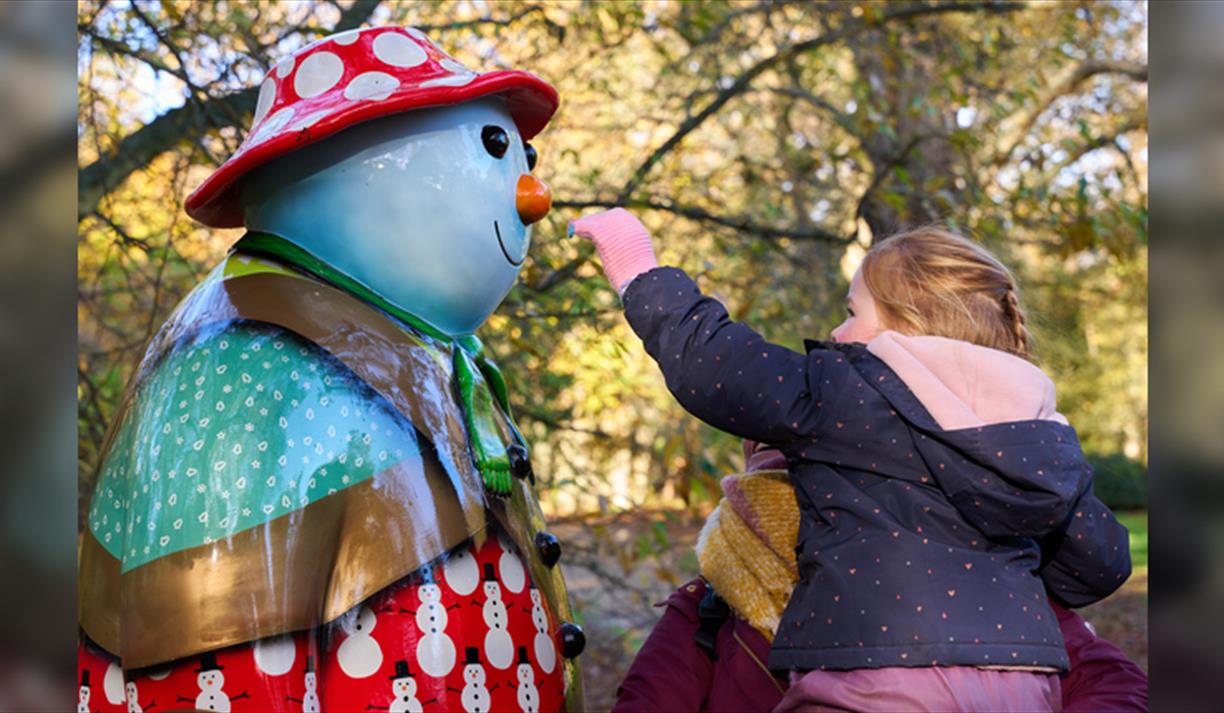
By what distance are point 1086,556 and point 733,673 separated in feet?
2.40

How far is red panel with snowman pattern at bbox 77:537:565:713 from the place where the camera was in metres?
1.96

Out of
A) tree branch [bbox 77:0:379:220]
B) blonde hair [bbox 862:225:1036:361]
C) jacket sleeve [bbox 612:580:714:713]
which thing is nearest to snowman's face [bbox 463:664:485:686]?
jacket sleeve [bbox 612:580:714:713]

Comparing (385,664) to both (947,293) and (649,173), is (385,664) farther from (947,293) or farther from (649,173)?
(649,173)

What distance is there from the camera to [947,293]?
8.14ft

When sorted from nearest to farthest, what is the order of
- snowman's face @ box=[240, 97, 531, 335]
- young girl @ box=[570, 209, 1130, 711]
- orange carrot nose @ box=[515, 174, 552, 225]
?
1. young girl @ box=[570, 209, 1130, 711]
2. snowman's face @ box=[240, 97, 531, 335]
3. orange carrot nose @ box=[515, 174, 552, 225]

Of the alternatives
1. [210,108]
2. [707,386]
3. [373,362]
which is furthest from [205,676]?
[210,108]

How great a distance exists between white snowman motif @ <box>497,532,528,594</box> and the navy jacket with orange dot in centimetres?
41

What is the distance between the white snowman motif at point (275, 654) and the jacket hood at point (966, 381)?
118 centimetres

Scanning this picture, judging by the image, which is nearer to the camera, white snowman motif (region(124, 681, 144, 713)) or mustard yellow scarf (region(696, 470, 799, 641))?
white snowman motif (region(124, 681, 144, 713))

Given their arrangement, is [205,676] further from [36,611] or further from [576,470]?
[576,470]

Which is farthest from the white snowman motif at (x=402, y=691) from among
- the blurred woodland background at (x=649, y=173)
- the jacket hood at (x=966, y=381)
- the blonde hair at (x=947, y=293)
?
the blurred woodland background at (x=649, y=173)

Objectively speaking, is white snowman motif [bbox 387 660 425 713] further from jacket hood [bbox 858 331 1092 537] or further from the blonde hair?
the blonde hair

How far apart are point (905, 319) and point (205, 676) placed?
4.75ft

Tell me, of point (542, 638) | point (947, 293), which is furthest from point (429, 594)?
point (947, 293)
